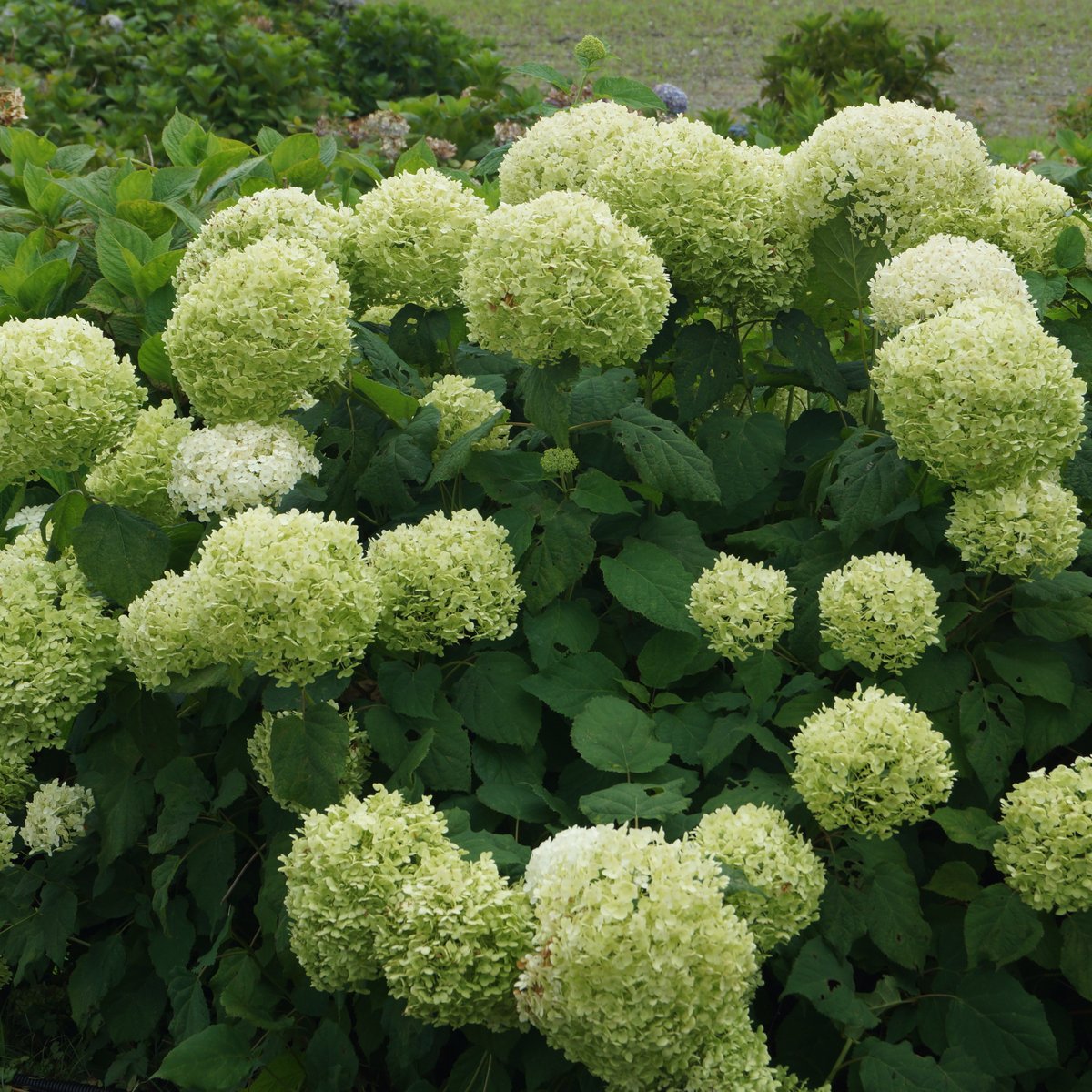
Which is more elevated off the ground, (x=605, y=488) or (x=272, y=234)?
(x=272, y=234)

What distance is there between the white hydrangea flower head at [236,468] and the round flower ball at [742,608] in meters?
0.80

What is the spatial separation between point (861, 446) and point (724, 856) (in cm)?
98

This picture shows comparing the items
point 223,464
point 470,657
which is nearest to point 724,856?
→ point 470,657

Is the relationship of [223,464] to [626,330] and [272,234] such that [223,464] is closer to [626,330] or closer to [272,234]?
[272,234]

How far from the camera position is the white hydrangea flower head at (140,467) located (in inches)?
105

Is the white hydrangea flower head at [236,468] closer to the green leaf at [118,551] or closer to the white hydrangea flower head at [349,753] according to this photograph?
the green leaf at [118,551]

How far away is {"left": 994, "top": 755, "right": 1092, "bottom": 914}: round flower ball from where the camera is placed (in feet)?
6.92

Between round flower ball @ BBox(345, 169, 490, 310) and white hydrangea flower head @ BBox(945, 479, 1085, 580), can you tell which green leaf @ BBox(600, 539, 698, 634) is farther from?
round flower ball @ BBox(345, 169, 490, 310)

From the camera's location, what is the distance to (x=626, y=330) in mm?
2422

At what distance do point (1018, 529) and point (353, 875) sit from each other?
1289 millimetres

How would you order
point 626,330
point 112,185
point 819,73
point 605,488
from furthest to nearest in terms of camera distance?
1. point 819,73
2. point 112,185
3. point 605,488
4. point 626,330

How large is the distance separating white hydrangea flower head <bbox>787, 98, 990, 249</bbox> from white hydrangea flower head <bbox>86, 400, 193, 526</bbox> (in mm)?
1370

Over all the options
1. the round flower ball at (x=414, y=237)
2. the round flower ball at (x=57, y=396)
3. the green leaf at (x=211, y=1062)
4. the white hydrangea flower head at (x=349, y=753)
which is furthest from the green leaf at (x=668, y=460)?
the green leaf at (x=211, y=1062)

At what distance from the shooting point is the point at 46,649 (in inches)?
97.5
